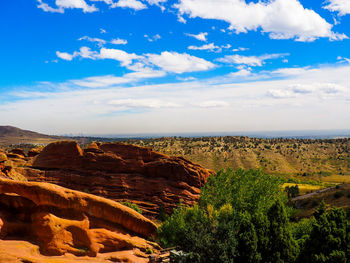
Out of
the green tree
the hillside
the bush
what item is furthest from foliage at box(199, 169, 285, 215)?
the hillside

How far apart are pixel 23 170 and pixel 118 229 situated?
34.9m

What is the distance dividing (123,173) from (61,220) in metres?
29.8

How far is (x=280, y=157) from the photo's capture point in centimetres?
14175

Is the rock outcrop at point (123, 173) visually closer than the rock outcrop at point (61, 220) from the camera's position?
No

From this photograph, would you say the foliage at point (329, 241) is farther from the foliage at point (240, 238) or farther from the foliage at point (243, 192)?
the foliage at point (243, 192)

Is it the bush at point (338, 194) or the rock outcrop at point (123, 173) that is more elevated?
the rock outcrop at point (123, 173)

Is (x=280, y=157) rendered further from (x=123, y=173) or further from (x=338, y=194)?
(x=123, y=173)

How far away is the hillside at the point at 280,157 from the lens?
122 meters

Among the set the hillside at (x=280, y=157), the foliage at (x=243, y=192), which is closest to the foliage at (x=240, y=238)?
the foliage at (x=243, y=192)

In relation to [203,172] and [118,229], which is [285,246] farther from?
[203,172]

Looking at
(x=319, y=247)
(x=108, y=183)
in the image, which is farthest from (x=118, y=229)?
(x=108, y=183)

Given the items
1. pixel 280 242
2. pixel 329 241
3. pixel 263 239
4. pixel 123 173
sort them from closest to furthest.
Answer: pixel 329 241
pixel 280 242
pixel 263 239
pixel 123 173

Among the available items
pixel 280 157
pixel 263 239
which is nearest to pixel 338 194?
pixel 263 239

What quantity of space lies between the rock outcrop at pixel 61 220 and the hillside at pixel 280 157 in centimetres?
9734
